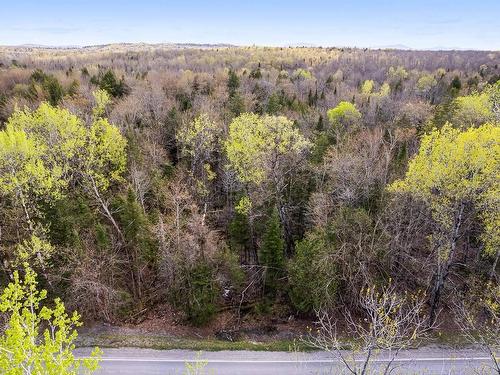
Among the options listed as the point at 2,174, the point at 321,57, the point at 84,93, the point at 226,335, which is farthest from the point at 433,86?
the point at 2,174

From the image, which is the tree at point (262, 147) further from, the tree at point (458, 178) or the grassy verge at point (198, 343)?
the grassy verge at point (198, 343)

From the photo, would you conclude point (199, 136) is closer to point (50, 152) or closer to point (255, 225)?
point (255, 225)

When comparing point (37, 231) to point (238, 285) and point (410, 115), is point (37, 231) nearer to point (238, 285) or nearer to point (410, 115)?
point (238, 285)

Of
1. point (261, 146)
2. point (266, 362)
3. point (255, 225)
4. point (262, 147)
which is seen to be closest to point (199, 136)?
point (262, 147)

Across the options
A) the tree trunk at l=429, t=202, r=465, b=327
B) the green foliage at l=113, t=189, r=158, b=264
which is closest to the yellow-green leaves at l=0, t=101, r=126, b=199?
the green foliage at l=113, t=189, r=158, b=264

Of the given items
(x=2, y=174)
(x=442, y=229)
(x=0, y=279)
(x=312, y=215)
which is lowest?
(x=0, y=279)
